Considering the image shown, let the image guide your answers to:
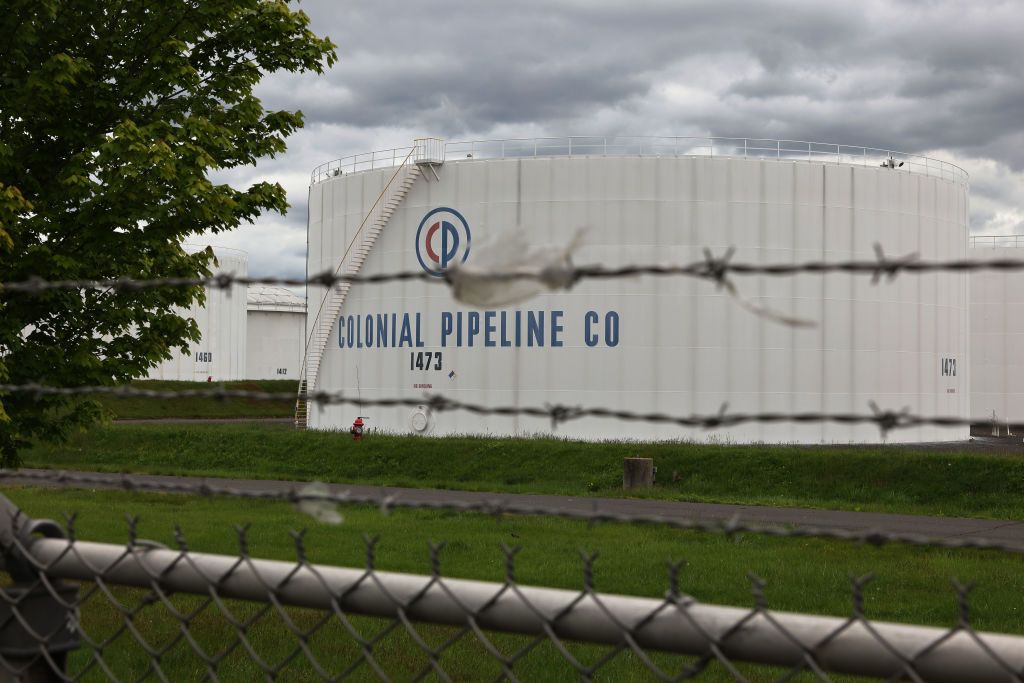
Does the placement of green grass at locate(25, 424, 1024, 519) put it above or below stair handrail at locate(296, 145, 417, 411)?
below

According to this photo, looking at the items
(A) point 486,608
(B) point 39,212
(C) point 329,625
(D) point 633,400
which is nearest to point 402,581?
(A) point 486,608

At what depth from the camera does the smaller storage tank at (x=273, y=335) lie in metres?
70.1

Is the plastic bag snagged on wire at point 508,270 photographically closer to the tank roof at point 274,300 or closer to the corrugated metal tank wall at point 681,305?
the corrugated metal tank wall at point 681,305

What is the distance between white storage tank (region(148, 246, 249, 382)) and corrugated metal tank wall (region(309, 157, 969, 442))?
1170 inches

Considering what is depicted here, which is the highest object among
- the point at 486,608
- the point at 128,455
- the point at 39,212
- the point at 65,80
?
the point at 65,80

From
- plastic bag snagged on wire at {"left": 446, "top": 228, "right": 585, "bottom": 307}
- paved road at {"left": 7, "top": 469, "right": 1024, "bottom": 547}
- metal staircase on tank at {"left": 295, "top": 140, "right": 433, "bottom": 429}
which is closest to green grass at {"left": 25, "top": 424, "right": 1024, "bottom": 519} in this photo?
paved road at {"left": 7, "top": 469, "right": 1024, "bottom": 547}

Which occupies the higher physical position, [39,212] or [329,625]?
[39,212]

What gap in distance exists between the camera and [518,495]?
20.3 meters

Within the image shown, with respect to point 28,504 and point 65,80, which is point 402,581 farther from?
point 28,504

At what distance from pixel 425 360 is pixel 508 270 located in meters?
28.8

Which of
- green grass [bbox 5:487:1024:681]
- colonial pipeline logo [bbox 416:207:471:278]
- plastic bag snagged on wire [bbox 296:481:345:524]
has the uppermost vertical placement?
colonial pipeline logo [bbox 416:207:471:278]

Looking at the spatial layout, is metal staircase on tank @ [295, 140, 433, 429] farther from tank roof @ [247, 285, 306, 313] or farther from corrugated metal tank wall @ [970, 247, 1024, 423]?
tank roof @ [247, 285, 306, 313]

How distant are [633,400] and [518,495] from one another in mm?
9374

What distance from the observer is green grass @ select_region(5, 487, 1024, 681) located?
7.09 m
